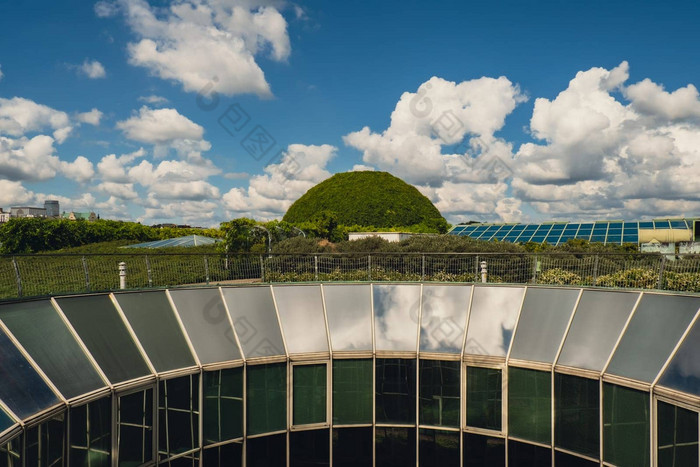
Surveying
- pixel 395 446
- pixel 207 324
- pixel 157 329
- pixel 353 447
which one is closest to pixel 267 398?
pixel 207 324

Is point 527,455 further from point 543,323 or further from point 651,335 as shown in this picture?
point 651,335

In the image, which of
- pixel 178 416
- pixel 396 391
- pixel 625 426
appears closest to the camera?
pixel 625 426

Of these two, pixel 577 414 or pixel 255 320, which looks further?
pixel 255 320

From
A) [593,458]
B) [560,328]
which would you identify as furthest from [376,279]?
[593,458]

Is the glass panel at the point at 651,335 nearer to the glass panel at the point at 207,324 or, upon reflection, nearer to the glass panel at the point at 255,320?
the glass panel at the point at 255,320

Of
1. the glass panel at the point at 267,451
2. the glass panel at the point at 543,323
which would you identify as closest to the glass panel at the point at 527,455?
the glass panel at the point at 543,323
